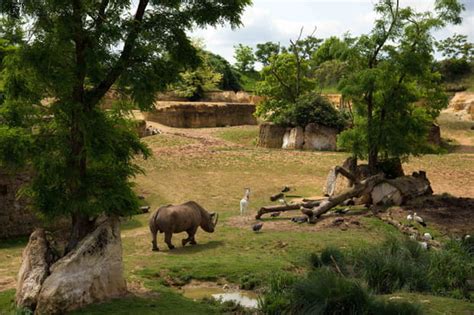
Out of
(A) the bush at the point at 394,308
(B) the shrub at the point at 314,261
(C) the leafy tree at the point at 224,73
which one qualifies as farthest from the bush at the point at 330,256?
(C) the leafy tree at the point at 224,73

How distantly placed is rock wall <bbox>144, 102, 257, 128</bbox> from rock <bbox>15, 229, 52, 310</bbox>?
32.9 metres

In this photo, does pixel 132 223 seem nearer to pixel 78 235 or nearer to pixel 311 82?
pixel 78 235

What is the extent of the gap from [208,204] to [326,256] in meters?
10.3

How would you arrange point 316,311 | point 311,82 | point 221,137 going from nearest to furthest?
point 316,311 < point 221,137 < point 311,82

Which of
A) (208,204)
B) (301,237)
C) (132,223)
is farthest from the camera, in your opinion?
(208,204)

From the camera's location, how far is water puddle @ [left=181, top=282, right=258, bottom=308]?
1069 cm

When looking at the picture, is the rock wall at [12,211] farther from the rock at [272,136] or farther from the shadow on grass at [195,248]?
the rock at [272,136]

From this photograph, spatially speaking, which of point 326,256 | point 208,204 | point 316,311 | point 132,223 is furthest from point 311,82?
point 316,311

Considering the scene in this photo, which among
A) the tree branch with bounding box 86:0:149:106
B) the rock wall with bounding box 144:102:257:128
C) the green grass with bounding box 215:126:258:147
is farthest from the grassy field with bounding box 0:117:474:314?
the rock wall with bounding box 144:102:257:128

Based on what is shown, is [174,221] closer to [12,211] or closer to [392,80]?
[12,211]

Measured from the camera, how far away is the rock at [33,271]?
9.59m

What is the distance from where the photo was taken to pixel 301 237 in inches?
613

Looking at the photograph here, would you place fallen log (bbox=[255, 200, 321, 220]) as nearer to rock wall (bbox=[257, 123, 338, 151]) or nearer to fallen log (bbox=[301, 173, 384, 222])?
fallen log (bbox=[301, 173, 384, 222])

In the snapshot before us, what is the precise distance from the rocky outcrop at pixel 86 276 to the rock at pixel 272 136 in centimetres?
2649
